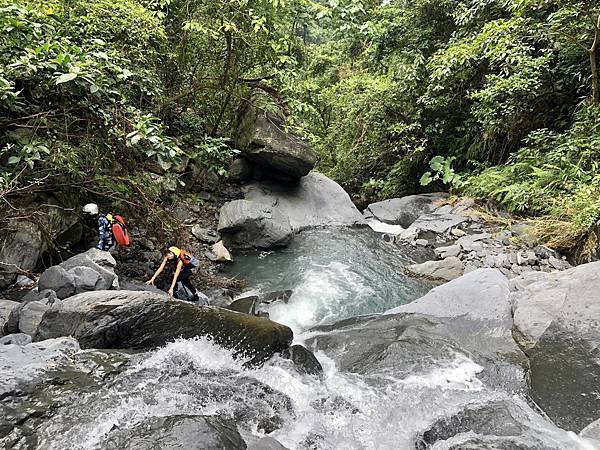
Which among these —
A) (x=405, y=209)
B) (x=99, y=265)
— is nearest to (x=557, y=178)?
(x=405, y=209)

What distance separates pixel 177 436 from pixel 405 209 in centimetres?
1060

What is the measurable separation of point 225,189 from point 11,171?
6.69m

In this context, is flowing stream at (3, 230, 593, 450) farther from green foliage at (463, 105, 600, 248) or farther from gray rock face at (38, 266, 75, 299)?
green foliage at (463, 105, 600, 248)

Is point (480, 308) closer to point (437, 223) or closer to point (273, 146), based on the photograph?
point (437, 223)

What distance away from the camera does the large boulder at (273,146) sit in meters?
11.3

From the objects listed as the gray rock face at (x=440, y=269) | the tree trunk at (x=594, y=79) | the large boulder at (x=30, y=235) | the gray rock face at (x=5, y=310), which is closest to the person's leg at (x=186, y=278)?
the large boulder at (x=30, y=235)

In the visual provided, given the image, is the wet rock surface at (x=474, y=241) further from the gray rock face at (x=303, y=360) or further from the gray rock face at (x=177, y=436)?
the gray rock face at (x=177, y=436)

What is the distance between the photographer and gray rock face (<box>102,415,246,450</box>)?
9.75ft

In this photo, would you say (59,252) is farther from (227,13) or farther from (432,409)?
(227,13)

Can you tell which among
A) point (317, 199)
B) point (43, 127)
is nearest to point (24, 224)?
point (43, 127)

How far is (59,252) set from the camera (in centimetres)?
640

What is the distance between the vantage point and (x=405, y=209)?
1256cm

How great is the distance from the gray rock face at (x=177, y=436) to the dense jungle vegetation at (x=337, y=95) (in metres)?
2.51

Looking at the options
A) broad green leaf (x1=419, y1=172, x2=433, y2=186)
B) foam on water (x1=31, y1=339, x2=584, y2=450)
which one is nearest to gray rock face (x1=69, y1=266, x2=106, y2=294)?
foam on water (x1=31, y1=339, x2=584, y2=450)
